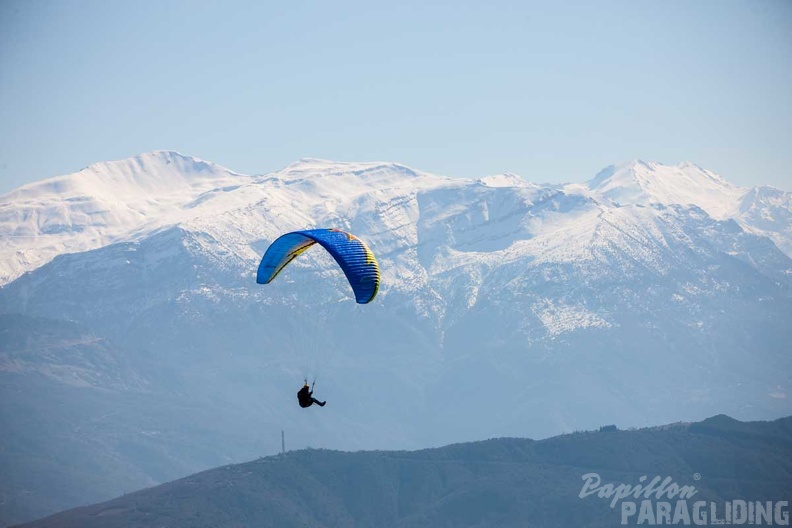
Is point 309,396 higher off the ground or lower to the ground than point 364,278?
lower

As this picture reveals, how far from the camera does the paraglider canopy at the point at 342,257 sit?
122 meters

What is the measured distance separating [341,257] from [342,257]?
0.10m

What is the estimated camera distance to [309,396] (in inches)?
4513

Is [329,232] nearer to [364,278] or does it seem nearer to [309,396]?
[364,278]

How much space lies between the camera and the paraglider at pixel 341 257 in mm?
121875

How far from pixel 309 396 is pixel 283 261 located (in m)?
18.6

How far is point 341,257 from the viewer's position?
124 m

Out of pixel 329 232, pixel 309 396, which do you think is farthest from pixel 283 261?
pixel 309 396

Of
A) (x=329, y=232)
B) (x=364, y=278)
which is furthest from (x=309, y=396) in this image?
(x=329, y=232)

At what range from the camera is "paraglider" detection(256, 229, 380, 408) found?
121875mm

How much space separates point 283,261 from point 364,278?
10.6m

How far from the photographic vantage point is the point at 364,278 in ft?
400

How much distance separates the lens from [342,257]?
124m

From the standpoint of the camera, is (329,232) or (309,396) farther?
(329,232)
